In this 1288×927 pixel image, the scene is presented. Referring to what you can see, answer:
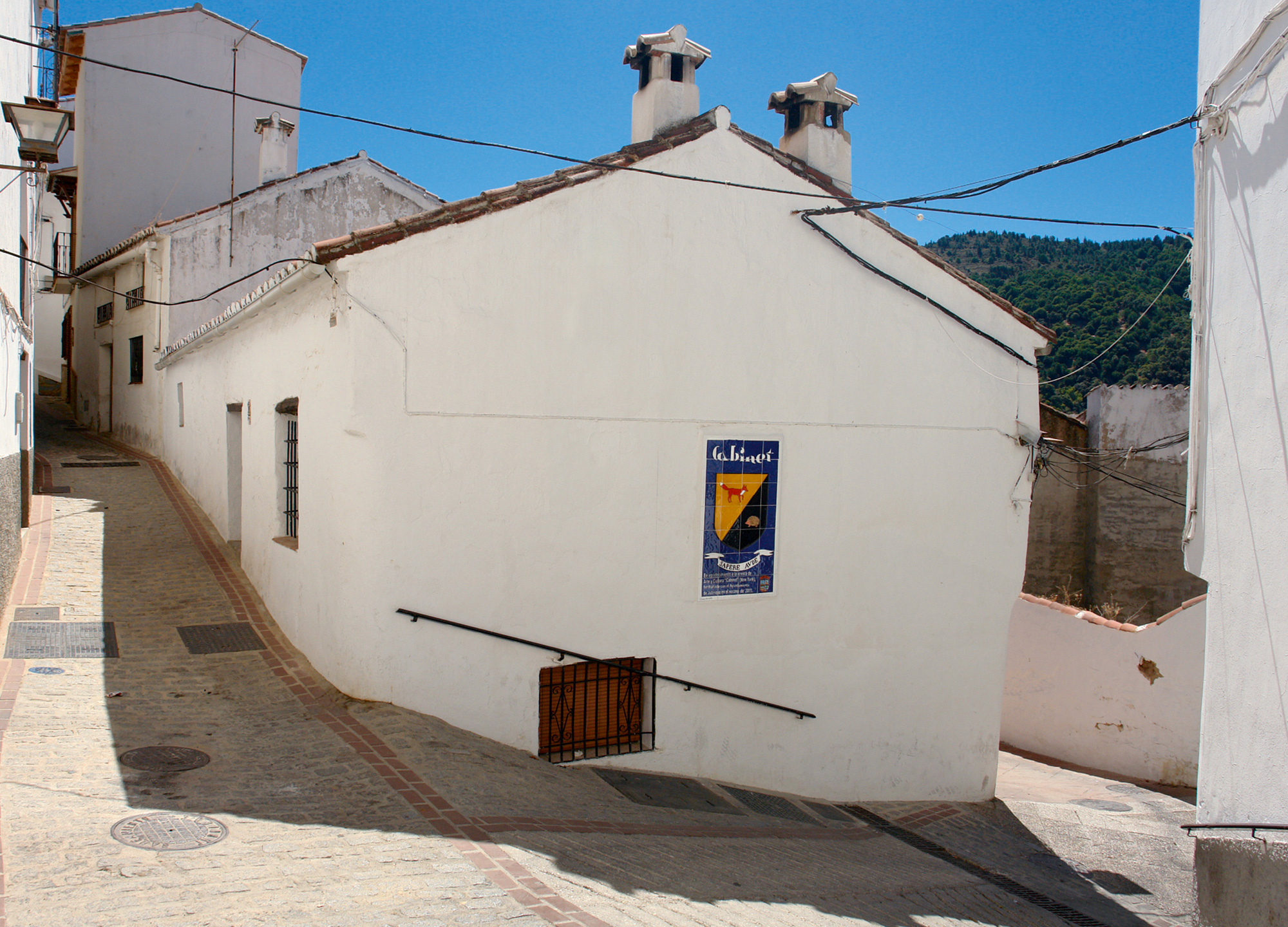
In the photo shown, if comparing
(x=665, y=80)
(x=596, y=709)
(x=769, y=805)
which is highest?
(x=665, y=80)

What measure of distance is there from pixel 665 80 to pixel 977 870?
8.87 meters

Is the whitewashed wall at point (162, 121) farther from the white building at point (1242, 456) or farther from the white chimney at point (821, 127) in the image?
the white building at point (1242, 456)

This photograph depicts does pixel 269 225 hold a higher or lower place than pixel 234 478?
higher

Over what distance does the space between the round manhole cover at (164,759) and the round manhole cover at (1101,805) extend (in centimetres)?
1023

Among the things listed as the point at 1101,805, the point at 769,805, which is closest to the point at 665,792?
the point at 769,805

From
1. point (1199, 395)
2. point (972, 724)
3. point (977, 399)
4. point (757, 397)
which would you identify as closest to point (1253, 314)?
point (1199, 395)

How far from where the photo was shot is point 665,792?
8.82m

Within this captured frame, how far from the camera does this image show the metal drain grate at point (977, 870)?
821 cm

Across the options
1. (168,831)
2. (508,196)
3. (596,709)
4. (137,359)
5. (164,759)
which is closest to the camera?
(168,831)

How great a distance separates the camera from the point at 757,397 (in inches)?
391

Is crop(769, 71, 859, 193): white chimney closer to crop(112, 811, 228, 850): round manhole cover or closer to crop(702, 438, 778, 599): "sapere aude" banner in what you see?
crop(702, 438, 778, 599): "sapere aude" banner

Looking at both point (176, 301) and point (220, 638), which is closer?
point (220, 638)

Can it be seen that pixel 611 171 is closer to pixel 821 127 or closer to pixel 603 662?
pixel 821 127

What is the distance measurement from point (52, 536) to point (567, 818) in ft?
30.7
